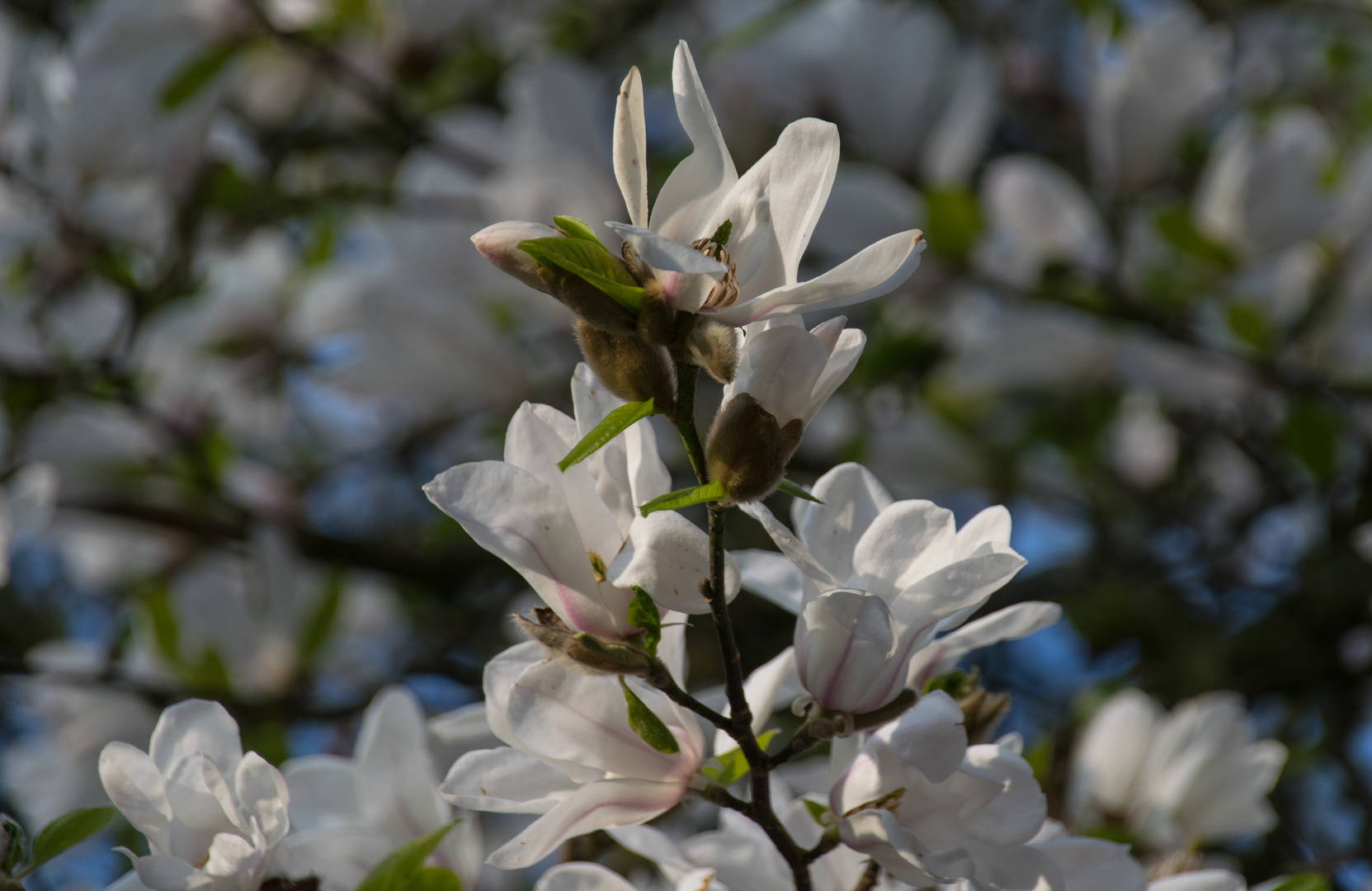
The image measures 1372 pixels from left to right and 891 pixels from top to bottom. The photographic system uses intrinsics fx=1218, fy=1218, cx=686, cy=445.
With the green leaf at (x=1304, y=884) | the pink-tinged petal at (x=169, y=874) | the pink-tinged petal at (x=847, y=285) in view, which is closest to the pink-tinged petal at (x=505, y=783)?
the pink-tinged petal at (x=169, y=874)

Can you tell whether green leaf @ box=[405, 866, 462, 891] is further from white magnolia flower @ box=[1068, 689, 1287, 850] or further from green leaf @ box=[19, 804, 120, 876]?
white magnolia flower @ box=[1068, 689, 1287, 850]

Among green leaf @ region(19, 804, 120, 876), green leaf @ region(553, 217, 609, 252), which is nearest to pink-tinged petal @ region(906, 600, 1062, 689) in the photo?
green leaf @ region(553, 217, 609, 252)

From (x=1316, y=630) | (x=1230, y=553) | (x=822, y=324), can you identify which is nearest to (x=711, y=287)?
(x=822, y=324)

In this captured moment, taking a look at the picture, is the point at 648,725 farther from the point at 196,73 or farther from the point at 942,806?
the point at 196,73

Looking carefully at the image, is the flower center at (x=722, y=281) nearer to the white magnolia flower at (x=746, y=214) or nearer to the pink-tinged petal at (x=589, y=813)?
the white magnolia flower at (x=746, y=214)

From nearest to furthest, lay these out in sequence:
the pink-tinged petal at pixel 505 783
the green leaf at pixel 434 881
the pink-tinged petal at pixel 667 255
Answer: the pink-tinged petal at pixel 667 255
the pink-tinged petal at pixel 505 783
the green leaf at pixel 434 881

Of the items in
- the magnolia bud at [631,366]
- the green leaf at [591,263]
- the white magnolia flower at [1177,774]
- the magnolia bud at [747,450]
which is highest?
the green leaf at [591,263]

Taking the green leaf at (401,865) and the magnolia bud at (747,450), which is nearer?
the magnolia bud at (747,450)
